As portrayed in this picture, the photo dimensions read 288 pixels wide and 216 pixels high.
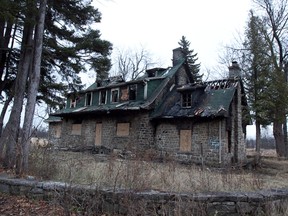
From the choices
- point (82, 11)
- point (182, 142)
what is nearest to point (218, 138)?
point (182, 142)

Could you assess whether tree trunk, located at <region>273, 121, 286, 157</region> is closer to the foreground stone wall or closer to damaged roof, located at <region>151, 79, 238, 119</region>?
damaged roof, located at <region>151, 79, 238, 119</region>

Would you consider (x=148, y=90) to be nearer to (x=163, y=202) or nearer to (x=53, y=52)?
(x=53, y=52)

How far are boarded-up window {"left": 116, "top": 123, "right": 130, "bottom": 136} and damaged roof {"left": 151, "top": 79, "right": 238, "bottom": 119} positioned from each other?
2403 millimetres

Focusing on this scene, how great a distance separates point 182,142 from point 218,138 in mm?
2543

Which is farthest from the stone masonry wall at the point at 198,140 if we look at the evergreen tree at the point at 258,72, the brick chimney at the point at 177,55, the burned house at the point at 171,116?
the evergreen tree at the point at 258,72

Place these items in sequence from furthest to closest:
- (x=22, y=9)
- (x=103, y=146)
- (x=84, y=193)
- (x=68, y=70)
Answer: (x=103, y=146) → (x=68, y=70) → (x=22, y=9) → (x=84, y=193)

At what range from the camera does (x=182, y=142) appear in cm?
1906

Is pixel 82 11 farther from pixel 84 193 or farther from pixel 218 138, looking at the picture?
pixel 218 138

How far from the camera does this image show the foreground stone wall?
5441mm

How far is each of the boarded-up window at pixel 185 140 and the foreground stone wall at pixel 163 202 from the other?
12.4m

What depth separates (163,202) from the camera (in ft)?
18.3

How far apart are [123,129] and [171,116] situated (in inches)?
173

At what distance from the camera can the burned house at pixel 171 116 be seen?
17953mm

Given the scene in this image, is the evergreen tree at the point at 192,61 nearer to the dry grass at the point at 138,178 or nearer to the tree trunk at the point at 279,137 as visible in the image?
the tree trunk at the point at 279,137
